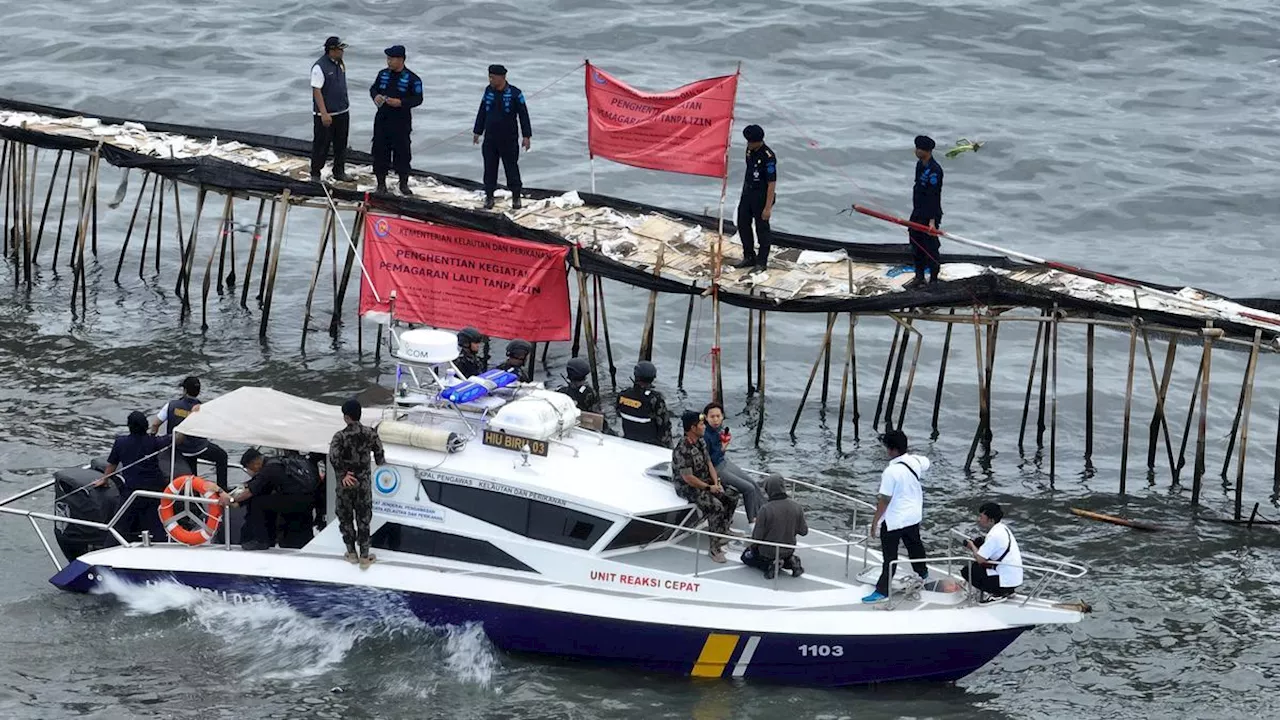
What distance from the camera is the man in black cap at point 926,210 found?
2030 cm

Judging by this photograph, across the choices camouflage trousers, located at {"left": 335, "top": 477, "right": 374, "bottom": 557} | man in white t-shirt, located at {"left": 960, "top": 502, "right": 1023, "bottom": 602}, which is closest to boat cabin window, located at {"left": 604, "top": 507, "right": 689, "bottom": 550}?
camouflage trousers, located at {"left": 335, "top": 477, "right": 374, "bottom": 557}

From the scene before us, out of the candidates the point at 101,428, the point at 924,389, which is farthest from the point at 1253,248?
the point at 101,428

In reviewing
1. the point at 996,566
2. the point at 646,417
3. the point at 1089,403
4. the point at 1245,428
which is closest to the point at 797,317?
the point at 1089,403

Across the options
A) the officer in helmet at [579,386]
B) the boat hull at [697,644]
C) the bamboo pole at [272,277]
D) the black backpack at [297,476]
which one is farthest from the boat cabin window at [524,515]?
the bamboo pole at [272,277]

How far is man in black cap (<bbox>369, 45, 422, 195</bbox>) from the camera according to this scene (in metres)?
22.9

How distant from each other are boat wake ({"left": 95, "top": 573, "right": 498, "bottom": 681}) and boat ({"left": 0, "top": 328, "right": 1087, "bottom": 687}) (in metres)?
0.13

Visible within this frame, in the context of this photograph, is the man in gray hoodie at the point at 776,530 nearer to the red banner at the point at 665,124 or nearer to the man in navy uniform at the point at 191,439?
the man in navy uniform at the point at 191,439

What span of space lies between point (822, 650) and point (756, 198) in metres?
7.88

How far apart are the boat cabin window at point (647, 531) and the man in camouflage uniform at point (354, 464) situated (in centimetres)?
233

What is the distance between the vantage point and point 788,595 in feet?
50.2

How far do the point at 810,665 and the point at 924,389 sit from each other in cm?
1006

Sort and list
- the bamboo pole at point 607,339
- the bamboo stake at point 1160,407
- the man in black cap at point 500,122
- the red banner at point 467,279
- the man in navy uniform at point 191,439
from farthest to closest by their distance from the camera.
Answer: the bamboo pole at point 607,339, the man in black cap at point 500,122, the red banner at point 467,279, the bamboo stake at point 1160,407, the man in navy uniform at point 191,439

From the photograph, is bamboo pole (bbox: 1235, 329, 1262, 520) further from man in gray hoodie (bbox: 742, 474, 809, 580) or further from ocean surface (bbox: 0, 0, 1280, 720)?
man in gray hoodie (bbox: 742, 474, 809, 580)

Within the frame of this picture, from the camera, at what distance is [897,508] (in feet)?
50.5
